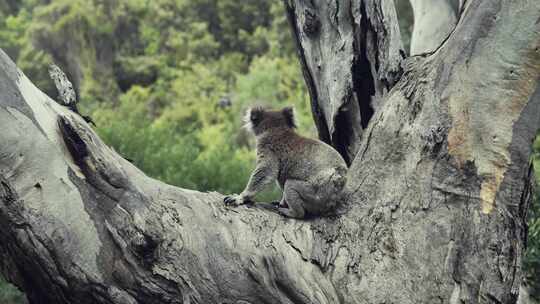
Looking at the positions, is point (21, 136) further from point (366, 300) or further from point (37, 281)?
point (366, 300)

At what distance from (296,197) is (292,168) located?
378 millimetres

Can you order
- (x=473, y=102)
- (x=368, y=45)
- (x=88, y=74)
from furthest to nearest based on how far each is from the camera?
(x=88, y=74) → (x=368, y=45) → (x=473, y=102)

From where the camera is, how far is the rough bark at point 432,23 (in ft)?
18.5

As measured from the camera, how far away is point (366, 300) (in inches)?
140

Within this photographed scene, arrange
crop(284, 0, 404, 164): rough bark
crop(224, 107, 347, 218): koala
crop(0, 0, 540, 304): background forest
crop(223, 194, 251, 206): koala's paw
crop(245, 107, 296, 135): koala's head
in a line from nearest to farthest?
crop(223, 194, 251, 206): koala's paw, crop(224, 107, 347, 218): koala, crop(284, 0, 404, 164): rough bark, crop(245, 107, 296, 135): koala's head, crop(0, 0, 540, 304): background forest

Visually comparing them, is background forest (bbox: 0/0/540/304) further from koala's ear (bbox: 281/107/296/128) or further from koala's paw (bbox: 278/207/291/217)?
koala's paw (bbox: 278/207/291/217)

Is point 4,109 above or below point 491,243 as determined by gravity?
above

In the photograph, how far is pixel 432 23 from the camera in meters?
5.76

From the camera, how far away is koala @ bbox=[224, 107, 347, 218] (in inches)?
166

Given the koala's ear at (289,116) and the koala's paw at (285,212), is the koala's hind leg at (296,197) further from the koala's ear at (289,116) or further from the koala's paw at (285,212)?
the koala's ear at (289,116)

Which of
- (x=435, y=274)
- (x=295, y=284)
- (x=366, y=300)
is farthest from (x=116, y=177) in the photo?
(x=435, y=274)

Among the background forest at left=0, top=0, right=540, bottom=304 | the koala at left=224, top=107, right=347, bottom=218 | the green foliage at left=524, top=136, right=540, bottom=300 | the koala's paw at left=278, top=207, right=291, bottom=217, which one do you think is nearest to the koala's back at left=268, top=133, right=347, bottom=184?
the koala at left=224, top=107, right=347, bottom=218

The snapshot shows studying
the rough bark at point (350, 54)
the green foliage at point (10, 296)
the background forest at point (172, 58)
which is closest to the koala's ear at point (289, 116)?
the rough bark at point (350, 54)

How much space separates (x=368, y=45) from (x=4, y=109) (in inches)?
101
